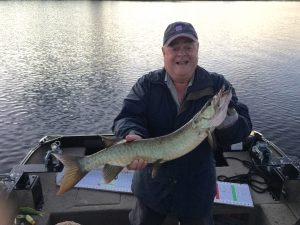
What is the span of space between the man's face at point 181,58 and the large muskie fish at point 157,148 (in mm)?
657

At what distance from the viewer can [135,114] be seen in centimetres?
461

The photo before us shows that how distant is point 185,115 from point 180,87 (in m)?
0.39

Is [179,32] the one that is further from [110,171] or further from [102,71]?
[102,71]

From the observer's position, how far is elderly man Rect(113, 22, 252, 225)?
14.5ft

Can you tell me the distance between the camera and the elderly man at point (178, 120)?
441 centimetres

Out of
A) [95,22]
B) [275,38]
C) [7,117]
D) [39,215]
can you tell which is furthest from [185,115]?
[95,22]

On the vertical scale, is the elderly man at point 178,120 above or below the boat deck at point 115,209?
above

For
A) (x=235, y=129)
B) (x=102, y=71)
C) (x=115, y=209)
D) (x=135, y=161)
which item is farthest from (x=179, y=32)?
(x=102, y=71)

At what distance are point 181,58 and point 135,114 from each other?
97 centimetres

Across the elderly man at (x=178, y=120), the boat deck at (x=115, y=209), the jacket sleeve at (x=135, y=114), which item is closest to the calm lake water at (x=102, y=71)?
the boat deck at (x=115, y=209)

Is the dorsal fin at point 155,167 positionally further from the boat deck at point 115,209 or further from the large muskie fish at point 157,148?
the boat deck at point 115,209

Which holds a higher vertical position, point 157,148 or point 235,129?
point 235,129

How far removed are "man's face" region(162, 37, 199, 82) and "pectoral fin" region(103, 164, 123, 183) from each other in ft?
4.64

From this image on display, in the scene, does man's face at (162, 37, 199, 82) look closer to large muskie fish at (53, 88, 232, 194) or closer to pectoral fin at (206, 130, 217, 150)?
large muskie fish at (53, 88, 232, 194)
